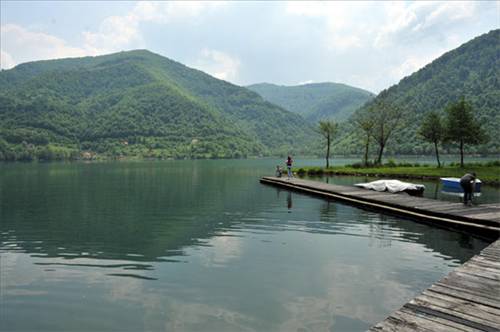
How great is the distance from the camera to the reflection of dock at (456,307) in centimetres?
761

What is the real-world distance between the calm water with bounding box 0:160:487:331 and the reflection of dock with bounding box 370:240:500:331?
1.54 metres

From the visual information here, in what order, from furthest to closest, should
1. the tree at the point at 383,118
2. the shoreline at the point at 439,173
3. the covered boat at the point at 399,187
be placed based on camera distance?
the tree at the point at 383,118 < the shoreline at the point at 439,173 < the covered boat at the point at 399,187

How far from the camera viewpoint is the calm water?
10.4 meters

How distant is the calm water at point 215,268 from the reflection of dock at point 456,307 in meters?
1.54

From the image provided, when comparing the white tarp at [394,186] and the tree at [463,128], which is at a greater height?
the tree at [463,128]

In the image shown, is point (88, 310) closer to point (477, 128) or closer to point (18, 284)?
point (18, 284)

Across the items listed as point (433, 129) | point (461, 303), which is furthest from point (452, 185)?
point (461, 303)

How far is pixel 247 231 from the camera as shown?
74.0 feet

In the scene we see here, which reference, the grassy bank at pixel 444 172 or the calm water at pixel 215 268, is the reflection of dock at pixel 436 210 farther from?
the grassy bank at pixel 444 172

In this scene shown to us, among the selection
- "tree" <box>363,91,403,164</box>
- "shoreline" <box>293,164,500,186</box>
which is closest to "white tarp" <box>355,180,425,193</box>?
"shoreline" <box>293,164,500,186</box>

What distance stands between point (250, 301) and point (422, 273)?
7124mm

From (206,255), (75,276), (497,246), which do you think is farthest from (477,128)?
(75,276)

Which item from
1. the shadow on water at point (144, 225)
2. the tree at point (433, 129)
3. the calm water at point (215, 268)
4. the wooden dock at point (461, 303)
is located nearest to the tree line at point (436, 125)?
the tree at point (433, 129)

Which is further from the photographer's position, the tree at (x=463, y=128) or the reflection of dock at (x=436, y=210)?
the tree at (x=463, y=128)
